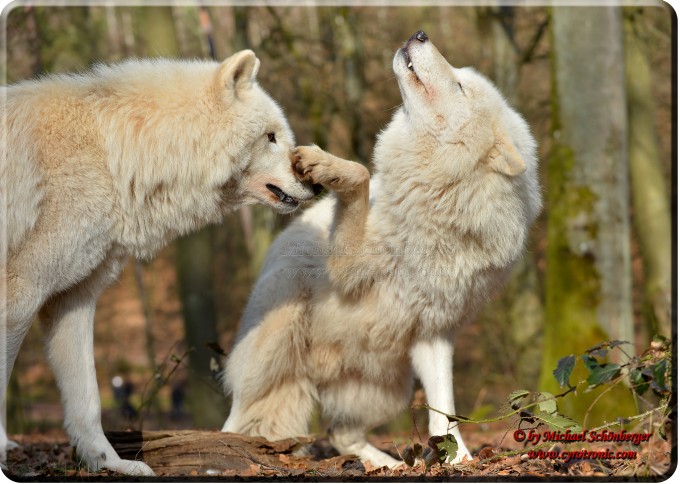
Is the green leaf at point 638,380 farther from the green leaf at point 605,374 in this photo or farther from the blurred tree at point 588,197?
the blurred tree at point 588,197

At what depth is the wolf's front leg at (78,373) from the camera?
14.5 feet

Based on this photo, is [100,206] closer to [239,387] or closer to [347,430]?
[239,387]

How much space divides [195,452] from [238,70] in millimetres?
2713

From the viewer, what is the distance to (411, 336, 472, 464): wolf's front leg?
5.00 metres

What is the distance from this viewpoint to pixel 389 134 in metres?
5.16

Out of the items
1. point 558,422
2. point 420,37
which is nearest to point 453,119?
point 420,37

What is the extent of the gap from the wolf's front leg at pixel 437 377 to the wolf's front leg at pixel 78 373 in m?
2.03

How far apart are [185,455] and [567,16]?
5.32 meters

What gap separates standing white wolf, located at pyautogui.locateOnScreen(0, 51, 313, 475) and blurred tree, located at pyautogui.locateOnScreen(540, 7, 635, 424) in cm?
307

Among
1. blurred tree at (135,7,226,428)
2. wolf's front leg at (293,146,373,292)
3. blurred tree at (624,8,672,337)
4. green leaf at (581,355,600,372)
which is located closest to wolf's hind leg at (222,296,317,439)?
wolf's front leg at (293,146,373,292)

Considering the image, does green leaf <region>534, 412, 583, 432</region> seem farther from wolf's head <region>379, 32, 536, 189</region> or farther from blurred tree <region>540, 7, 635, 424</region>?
blurred tree <region>540, 7, 635, 424</region>

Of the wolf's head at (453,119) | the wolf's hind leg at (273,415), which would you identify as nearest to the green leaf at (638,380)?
the wolf's head at (453,119)

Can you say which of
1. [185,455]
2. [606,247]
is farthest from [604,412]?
[185,455]

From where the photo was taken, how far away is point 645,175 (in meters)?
11.4
